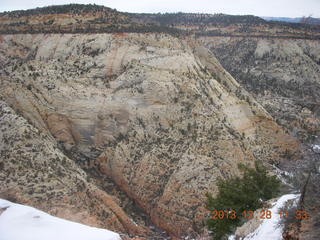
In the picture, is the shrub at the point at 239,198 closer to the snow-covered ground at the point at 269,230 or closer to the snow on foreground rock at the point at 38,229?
the snow-covered ground at the point at 269,230

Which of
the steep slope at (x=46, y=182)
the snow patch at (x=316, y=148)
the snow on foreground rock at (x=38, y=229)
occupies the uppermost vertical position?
the snow patch at (x=316, y=148)

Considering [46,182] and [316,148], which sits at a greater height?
[316,148]

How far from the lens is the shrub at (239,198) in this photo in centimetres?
1472

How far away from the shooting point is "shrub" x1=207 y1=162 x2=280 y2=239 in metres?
14.7

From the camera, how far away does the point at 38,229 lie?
10867 millimetres

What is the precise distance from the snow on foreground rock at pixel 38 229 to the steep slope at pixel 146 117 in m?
5.49

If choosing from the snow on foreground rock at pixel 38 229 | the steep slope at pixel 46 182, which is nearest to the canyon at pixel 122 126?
the steep slope at pixel 46 182

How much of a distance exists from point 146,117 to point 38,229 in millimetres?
14125

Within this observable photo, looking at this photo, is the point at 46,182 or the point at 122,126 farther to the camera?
the point at 122,126

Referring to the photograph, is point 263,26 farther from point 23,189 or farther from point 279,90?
point 23,189

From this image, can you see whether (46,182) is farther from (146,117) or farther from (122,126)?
(146,117)
